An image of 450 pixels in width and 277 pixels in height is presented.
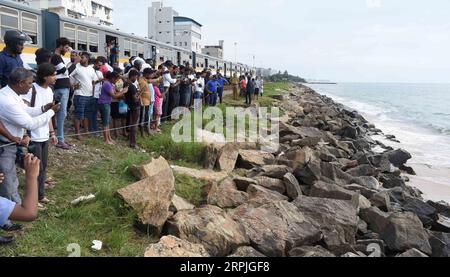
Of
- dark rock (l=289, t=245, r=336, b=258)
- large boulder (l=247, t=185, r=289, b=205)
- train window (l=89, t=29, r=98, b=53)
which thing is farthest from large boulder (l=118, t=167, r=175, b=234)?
train window (l=89, t=29, r=98, b=53)

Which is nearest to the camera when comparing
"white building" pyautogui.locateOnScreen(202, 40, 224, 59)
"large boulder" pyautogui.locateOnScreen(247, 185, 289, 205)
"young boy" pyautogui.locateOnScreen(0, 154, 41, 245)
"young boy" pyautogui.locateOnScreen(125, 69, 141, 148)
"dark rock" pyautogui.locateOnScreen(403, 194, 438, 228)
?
"young boy" pyautogui.locateOnScreen(0, 154, 41, 245)

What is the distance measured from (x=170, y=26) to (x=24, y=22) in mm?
49627

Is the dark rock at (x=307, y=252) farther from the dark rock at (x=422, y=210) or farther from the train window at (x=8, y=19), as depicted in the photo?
the train window at (x=8, y=19)

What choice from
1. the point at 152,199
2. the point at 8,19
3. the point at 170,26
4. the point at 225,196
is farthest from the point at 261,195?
the point at 170,26

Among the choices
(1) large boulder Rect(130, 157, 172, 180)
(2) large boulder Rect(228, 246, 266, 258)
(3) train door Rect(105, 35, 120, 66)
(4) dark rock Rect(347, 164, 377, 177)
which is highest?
(3) train door Rect(105, 35, 120, 66)

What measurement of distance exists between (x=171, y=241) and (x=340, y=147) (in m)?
10.7

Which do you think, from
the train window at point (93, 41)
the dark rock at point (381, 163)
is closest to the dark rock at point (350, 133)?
the dark rock at point (381, 163)

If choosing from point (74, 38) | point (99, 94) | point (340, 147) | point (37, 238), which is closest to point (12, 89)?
point (37, 238)

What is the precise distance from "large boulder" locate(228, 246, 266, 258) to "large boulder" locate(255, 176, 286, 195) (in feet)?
8.57

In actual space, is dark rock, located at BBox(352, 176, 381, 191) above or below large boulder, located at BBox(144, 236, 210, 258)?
below

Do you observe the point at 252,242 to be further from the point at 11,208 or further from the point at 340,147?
the point at 340,147

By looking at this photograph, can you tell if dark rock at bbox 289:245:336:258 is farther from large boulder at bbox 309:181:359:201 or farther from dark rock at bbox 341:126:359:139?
dark rock at bbox 341:126:359:139

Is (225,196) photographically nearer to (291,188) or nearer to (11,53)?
(291,188)

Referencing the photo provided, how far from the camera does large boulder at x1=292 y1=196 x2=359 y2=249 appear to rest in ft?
18.4
